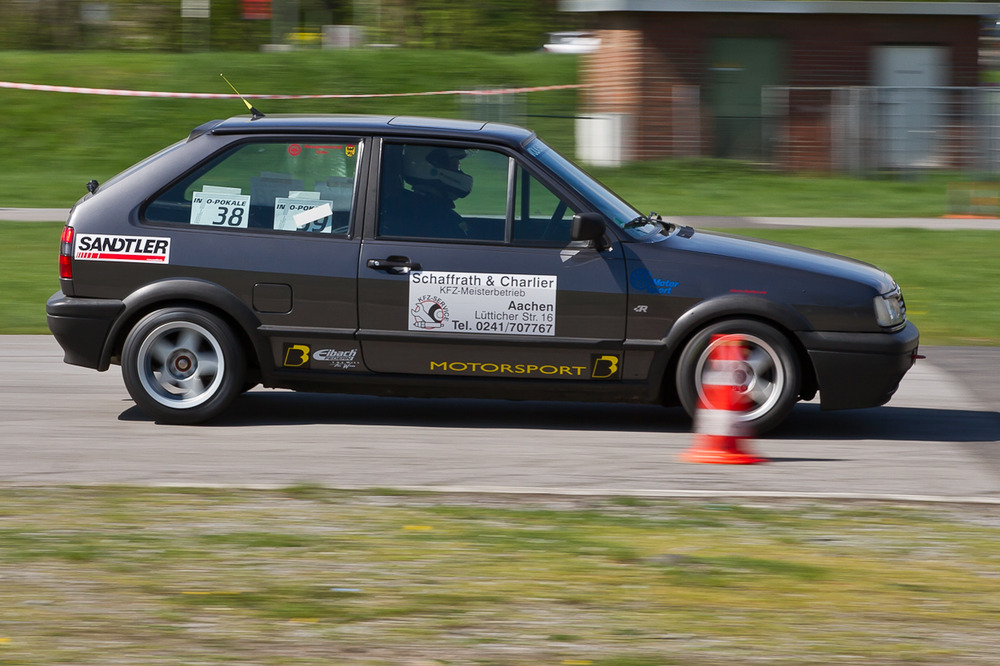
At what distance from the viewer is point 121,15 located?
31.0 meters

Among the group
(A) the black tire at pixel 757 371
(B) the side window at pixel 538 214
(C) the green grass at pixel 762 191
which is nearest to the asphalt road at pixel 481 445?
(A) the black tire at pixel 757 371

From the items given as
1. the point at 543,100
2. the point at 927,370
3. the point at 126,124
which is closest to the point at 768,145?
the point at 543,100

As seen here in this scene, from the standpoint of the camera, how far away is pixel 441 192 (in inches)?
290

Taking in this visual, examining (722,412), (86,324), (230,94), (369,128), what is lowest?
(722,412)

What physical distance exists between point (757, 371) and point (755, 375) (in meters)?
0.03

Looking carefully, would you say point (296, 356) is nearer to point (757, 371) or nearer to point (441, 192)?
point (441, 192)

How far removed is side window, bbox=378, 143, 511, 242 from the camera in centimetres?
730

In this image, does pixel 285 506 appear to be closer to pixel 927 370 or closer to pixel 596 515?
pixel 596 515

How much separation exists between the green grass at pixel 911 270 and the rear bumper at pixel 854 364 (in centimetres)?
337

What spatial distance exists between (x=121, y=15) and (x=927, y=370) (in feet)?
84.0

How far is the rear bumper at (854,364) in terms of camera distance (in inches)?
283

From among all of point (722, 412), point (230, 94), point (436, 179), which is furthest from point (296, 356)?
point (230, 94)

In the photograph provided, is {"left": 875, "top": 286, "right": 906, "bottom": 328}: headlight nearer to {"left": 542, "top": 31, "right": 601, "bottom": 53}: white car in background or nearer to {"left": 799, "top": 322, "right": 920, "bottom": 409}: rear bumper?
{"left": 799, "top": 322, "right": 920, "bottom": 409}: rear bumper

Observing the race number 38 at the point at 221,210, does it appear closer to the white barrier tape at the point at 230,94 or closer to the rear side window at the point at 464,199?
the rear side window at the point at 464,199
